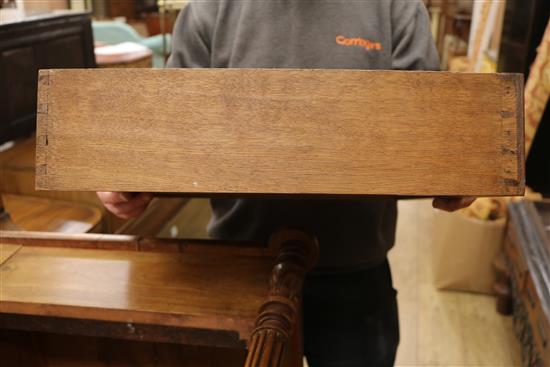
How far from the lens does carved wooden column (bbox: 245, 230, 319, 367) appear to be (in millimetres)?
587

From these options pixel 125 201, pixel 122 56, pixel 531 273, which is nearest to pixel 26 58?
pixel 122 56

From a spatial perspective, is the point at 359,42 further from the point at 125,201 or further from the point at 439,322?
the point at 439,322

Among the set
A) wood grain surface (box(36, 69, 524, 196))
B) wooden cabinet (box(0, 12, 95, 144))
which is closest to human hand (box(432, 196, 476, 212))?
wood grain surface (box(36, 69, 524, 196))

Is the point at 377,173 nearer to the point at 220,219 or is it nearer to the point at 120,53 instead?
the point at 220,219

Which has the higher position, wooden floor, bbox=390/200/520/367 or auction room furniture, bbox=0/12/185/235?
auction room furniture, bbox=0/12/185/235

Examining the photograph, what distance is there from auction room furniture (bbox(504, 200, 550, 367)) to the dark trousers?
0.49 m

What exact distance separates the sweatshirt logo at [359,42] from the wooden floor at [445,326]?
4.10 ft

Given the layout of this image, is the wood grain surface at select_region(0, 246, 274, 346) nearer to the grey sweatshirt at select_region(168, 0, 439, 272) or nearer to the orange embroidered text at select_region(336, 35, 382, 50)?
the grey sweatshirt at select_region(168, 0, 439, 272)

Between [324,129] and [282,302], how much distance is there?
220 mm

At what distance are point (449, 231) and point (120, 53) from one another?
1601mm

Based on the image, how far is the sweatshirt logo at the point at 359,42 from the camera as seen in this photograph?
93cm

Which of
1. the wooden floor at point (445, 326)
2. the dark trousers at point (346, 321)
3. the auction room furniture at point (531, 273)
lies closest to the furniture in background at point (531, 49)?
the auction room furniture at point (531, 273)

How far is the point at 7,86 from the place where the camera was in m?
1.60

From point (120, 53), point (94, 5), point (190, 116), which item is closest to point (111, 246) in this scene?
point (190, 116)
